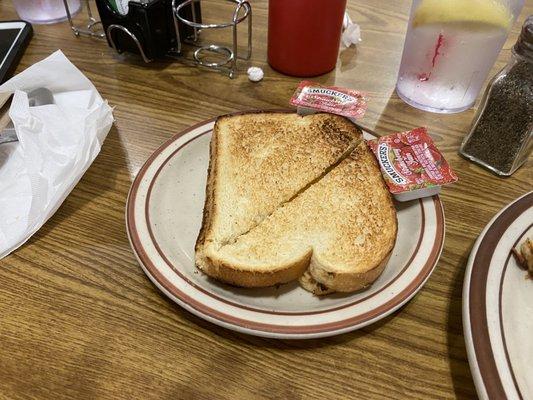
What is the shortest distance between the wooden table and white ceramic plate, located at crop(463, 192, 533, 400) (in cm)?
7

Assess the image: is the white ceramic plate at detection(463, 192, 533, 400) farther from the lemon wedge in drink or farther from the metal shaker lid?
the lemon wedge in drink

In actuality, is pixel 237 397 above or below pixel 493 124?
below

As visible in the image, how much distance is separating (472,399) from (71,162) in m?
0.77

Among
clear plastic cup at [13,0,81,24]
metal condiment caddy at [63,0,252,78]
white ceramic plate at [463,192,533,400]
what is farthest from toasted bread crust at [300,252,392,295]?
clear plastic cup at [13,0,81,24]

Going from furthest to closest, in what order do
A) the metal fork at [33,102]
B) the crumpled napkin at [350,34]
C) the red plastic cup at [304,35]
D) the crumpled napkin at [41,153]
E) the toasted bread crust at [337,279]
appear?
the crumpled napkin at [350,34], the red plastic cup at [304,35], the metal fork at [33,102], the crumpled napkin at [41,153], the toasted bread crust at [337,279]

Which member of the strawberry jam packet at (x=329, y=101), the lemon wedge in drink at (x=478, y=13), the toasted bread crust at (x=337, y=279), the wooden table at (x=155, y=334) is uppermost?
the lemon wedge in drink at (x=478, y=13)

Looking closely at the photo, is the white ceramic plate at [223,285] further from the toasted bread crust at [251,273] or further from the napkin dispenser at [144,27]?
the napkin dispenser at [144,27]

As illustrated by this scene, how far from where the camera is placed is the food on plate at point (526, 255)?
0.65 m

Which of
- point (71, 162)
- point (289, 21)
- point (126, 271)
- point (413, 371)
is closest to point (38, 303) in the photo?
point (126, 271)

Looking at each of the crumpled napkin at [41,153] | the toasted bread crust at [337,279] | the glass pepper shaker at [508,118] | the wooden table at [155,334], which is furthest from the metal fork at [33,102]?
the glass pepper shaker at [508,118]

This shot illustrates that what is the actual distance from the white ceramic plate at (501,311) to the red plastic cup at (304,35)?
2.03 ft

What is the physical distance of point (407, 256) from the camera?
694 mm

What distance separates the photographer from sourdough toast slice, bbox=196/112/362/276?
744mm

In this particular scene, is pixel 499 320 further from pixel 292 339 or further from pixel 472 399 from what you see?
pixel 292 339
